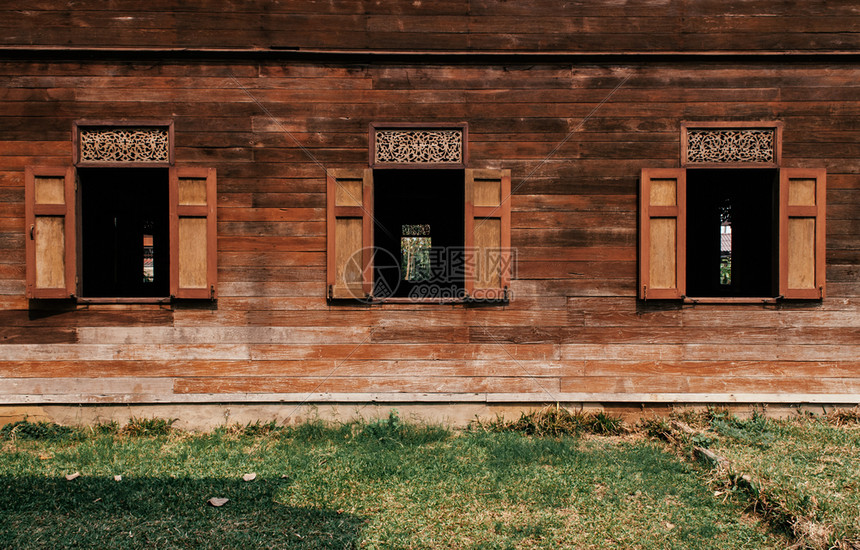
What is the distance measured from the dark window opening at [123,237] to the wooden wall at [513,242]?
2.44m

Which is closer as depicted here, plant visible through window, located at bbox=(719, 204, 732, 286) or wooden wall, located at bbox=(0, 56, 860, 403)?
wooden wall, located at bbox=(0, 56, 860, 403)

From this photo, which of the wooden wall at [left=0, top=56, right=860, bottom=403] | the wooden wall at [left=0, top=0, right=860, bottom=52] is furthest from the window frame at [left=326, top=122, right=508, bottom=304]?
the wooden wall at [left=0, top=0, right=860, bottom=52]

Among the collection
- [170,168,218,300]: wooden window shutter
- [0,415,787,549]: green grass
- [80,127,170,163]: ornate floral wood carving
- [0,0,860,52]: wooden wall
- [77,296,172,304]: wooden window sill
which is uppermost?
[0,0,860,52]: wooden wall

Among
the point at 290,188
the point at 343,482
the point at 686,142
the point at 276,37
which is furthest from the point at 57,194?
the point at 686,142

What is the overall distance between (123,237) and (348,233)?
637 centimetres

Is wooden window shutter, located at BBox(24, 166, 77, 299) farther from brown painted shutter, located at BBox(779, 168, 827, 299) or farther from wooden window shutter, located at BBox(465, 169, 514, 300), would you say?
brown painted shutter, located at BBox(779, 168, 827, 299)

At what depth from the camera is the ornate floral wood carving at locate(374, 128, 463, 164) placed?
4.96m

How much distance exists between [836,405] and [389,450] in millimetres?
4466

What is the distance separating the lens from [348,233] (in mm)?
4922

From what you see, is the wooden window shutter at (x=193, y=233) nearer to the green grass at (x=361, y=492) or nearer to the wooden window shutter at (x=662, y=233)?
the green grass at (x=361, y=492)

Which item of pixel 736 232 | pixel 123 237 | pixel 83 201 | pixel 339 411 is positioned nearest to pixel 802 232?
pixel 736 232

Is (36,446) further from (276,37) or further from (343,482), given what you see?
(276,37)

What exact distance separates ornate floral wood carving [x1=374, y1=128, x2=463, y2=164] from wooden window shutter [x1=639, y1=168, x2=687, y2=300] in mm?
1926

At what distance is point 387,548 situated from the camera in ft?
9.48
